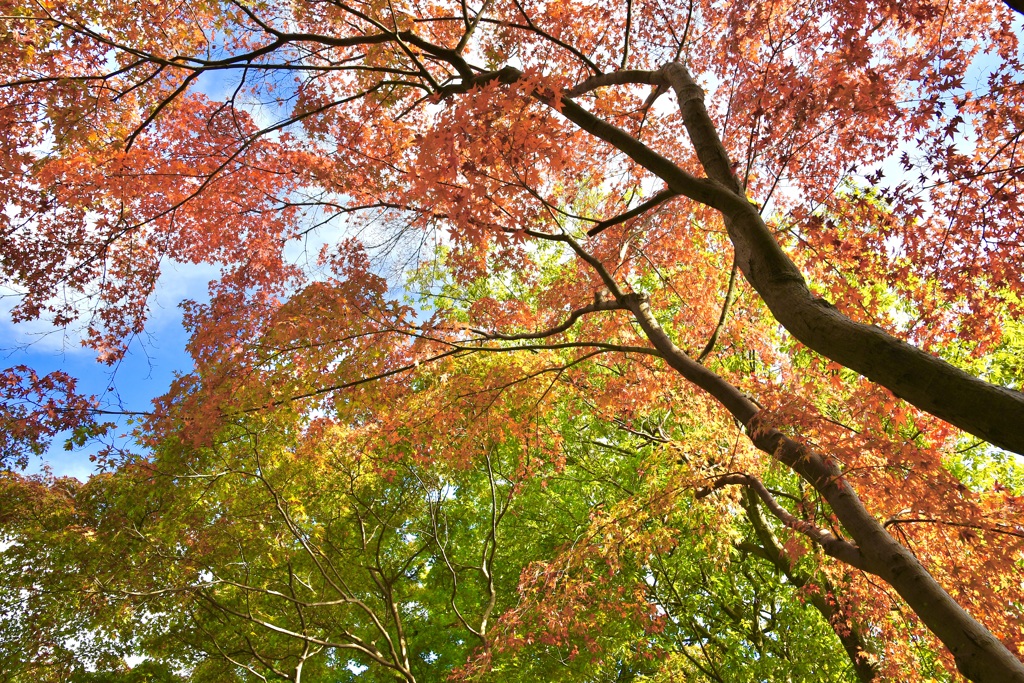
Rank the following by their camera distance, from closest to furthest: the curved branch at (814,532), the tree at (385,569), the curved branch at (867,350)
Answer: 1. the curved branch at (867,350)
2. the curved branch at (814,532)
3. the tree at (385,569)

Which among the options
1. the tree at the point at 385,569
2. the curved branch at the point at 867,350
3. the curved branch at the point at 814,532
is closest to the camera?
the curved branch at the point at 867,350

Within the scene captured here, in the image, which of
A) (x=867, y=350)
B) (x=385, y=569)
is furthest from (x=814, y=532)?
(x=385, y=569)

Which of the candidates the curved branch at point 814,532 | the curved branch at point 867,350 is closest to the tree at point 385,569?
the curved branch at point 814,532

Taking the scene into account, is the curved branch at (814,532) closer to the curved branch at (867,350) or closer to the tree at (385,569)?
the tree at (385,569)

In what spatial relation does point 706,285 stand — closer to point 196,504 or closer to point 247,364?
point 247,364

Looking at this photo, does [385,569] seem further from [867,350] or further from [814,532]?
[867,350]

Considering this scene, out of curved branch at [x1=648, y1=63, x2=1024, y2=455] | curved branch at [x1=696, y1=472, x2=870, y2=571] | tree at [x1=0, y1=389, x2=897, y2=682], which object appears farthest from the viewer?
tree at [x1=0, y1=389, x2=897, y2=682]

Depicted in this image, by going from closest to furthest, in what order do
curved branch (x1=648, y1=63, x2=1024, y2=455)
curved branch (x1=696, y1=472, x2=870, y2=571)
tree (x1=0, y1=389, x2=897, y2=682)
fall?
curved branch (x1=648, y1=63, x2=1024, y2=455) < curved branch (x1=696, y1=472, x2=870, y2=571) < tree (x1=0, y1=389, x2=897, y2=682)

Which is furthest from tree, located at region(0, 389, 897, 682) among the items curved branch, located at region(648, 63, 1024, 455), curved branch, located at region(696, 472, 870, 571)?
curved branch, located at region(648, 63, 1024, 455)

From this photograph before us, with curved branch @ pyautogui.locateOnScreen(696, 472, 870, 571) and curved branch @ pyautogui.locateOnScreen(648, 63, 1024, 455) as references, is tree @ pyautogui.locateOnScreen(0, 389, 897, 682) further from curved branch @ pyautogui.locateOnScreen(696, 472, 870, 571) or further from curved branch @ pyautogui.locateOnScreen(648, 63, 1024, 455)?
curved branch @ pyautogui.locateOnScreen(648, 63, 1024, 455)

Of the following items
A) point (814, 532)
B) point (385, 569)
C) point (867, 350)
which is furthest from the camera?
point (385, 569)

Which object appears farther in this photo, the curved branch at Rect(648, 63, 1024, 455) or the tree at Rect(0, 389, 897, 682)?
the tree at Rect(0, 389, 897, 682)

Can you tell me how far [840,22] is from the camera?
5090 mm

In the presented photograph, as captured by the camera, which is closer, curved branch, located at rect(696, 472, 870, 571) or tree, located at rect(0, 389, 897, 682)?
curved branch, located at rect(696, 472, 870, 571)
